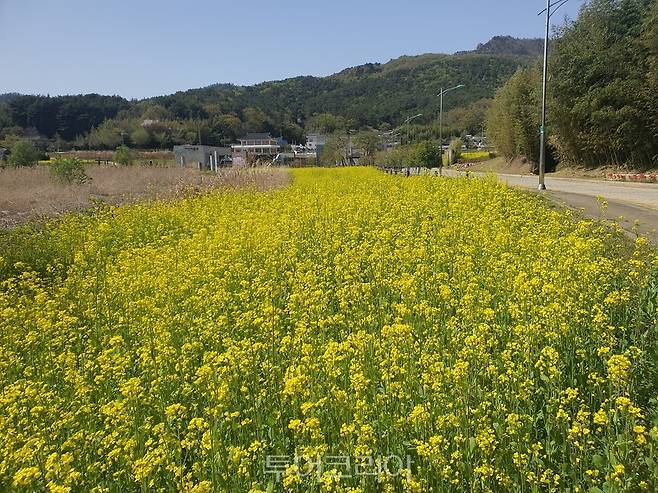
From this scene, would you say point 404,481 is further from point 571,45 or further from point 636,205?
point 571,45

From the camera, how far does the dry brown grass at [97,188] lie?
13359 mm

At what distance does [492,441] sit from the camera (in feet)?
7.84

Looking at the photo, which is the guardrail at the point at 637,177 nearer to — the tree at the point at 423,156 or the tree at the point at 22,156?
the tree at the point at 423,156

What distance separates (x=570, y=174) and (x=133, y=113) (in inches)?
3653

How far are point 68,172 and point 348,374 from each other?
1894 cm

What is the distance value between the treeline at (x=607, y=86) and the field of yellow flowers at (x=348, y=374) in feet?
80.3

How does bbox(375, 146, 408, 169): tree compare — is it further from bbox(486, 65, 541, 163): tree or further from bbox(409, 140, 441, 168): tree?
bbox(486, 65, 541, 163): tree

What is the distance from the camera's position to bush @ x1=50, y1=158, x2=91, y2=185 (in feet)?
62.4

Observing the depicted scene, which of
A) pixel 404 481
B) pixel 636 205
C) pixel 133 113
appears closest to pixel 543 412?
pixel 404 481

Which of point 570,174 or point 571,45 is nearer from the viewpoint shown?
point 571,45

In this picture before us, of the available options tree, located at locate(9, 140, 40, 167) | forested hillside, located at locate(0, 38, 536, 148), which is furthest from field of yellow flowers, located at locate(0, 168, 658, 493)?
forested hillside, located at locate(0, 38, 536, 148)

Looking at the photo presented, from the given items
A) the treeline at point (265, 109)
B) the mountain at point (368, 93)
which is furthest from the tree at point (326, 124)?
the mountain at point (368, 93)

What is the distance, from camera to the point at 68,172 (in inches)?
757

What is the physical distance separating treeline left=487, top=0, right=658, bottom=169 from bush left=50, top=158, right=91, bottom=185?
24973mm
